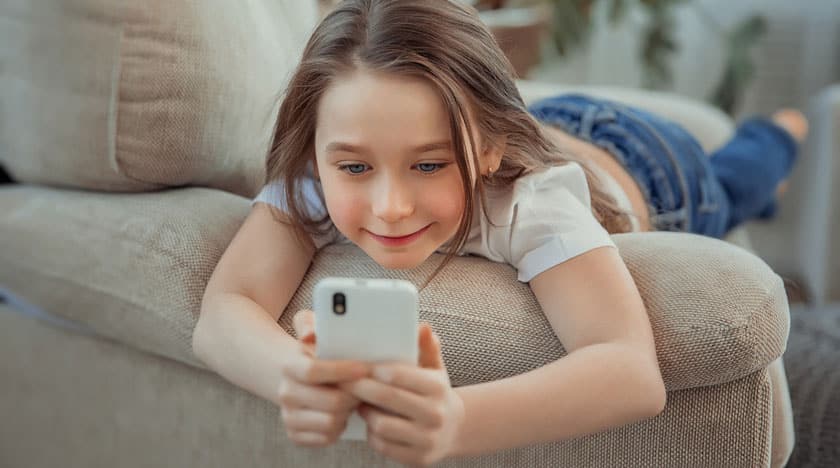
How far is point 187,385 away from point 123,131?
276mm

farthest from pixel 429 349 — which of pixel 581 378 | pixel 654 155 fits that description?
pixel 654 155

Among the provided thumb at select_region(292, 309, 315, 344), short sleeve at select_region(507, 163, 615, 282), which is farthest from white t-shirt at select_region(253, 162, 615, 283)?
thumb at select_region(292, 309, 315, 344)

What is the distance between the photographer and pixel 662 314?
766 millimetres

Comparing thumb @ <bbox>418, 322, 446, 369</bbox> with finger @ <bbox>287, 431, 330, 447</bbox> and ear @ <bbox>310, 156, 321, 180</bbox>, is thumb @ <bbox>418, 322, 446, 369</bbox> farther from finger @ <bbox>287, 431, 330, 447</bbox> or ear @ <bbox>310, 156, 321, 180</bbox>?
ear @ <bbox>310, 156, 321, 180</bbox>

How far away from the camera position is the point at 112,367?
0.99 meters

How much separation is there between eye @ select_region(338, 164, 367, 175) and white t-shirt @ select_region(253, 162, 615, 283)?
5.4 inches

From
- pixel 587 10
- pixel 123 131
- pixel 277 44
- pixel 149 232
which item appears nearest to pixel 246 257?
pixel 149 232

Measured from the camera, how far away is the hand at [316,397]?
61 cm

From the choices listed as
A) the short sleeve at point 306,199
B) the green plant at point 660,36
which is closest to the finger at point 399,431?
the short sleeve at point 306,199

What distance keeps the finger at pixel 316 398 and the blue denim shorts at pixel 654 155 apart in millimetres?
726

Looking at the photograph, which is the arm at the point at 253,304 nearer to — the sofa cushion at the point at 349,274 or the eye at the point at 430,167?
the sofa cushion at the point at 349,274

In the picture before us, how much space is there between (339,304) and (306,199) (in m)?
0.33

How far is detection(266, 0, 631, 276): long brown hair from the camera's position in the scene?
76 centimetres

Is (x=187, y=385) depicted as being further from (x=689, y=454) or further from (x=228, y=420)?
(x=689, y=454)
